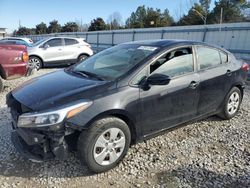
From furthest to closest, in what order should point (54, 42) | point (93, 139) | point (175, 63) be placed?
point (54, 42), point (175, 63), point (93, 139)

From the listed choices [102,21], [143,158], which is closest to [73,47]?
[143,158]

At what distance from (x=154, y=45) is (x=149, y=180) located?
1991mm

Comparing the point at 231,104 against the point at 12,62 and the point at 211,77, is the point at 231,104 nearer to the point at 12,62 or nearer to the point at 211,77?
the point at 211,77

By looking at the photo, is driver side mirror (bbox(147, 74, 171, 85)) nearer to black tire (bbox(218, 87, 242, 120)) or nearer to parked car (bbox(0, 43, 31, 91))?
black tire (bbox(218, 87, 242, 120))

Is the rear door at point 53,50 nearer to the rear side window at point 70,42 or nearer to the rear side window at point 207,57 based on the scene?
the rear side window at point 70,42

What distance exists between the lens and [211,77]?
458cm

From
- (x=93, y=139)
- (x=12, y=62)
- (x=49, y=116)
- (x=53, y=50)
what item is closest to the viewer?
(x=49, y=116)

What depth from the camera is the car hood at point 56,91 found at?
3267 mm

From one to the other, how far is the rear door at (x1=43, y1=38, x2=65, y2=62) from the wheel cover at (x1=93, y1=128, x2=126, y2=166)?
31.2ft

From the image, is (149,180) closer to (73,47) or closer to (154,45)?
(154,45)

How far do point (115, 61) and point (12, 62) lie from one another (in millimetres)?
3775

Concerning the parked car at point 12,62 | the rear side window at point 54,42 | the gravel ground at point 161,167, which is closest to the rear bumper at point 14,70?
the parked car at point 12,62

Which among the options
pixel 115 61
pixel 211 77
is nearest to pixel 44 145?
pixel 115 61

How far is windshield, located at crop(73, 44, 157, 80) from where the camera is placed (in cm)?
389
